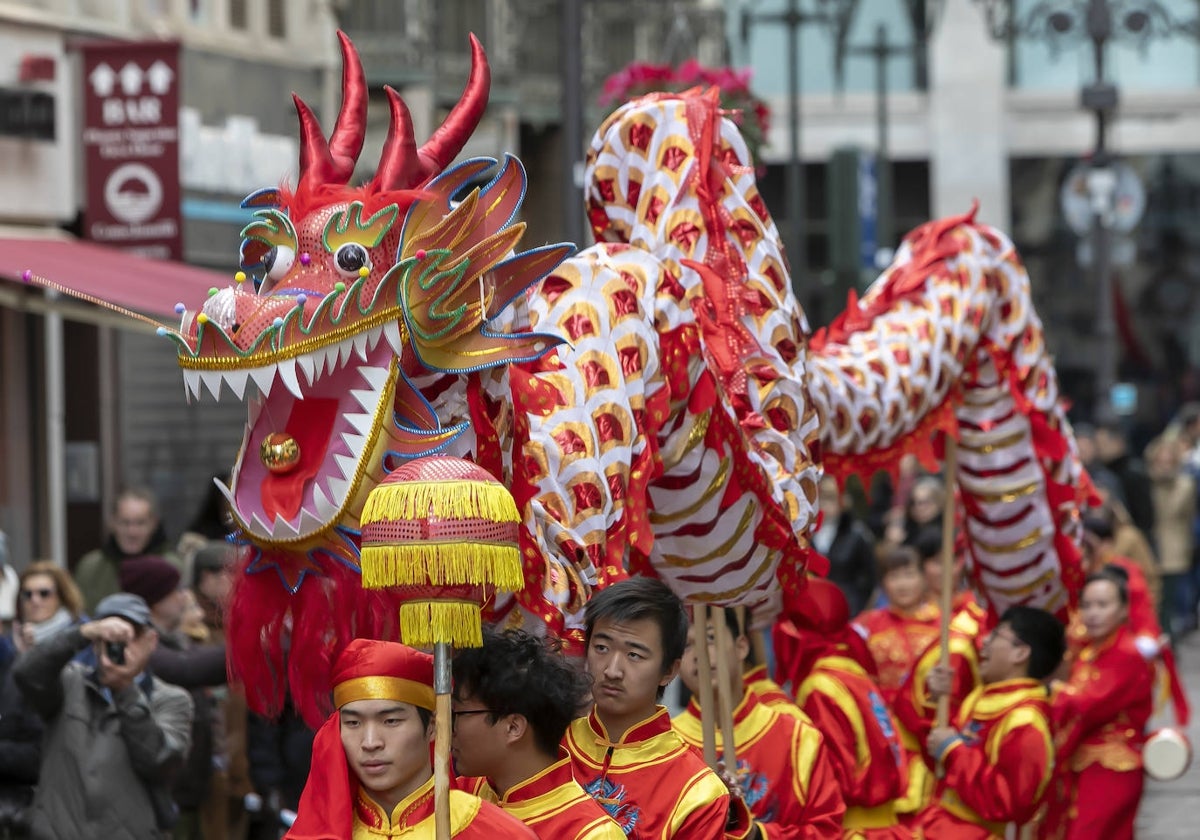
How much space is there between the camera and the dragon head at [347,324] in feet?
17.3

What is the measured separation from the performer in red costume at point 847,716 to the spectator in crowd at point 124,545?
3.72 meters

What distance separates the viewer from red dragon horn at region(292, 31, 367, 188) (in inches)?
222

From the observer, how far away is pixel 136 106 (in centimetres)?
1611

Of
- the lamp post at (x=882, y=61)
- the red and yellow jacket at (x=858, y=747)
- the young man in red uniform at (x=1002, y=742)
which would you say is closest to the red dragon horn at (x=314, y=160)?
the red and yellow jacket at (x=858, y=747)

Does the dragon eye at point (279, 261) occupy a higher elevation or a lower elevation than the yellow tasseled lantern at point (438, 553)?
→ higher

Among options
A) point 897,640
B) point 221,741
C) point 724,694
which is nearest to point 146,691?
point 221,741

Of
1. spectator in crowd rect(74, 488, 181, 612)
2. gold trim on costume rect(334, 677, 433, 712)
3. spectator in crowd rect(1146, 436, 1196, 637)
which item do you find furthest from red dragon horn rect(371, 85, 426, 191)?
spectator in crowd rect(1146, 436, 1196, 637)

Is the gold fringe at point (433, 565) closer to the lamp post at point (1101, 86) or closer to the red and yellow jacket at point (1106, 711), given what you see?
the red and yellow jacket at point (1106, 711)

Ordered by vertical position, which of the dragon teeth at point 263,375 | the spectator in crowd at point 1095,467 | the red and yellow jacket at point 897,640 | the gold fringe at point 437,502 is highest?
the dragon teeth at point 263,375

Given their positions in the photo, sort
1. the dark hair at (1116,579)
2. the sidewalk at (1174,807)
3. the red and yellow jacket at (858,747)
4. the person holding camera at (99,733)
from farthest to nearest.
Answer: the sidewalk at (1174,807) < the dark hair at (1116,579) < the red and yellow jacket at (858,747) < the person holding camera at (99,733)

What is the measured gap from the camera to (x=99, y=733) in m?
7.72

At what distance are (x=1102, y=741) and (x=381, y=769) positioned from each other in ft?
17.5

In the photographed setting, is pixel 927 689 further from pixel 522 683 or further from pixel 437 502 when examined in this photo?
pixel 437 502

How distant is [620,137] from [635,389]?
1242 mm
